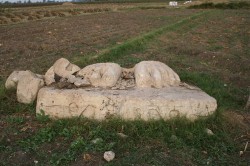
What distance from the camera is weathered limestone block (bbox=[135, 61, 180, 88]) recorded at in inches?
240

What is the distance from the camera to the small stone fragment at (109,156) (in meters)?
4.59

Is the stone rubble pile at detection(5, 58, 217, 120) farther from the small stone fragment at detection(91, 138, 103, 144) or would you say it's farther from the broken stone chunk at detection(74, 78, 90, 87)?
the small stone fragment at detection(91, 138, 103, 144)

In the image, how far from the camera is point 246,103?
667 cm

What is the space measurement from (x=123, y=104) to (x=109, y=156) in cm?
118

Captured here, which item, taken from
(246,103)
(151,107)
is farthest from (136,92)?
(246,103)

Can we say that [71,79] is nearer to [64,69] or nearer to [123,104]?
[64,69]

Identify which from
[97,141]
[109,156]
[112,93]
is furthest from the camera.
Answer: [112,93]

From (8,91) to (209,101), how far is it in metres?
3.99

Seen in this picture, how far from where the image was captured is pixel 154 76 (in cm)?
617

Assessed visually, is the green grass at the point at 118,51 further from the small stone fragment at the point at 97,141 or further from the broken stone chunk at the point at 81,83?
the small stone fragment at the point at 97,141

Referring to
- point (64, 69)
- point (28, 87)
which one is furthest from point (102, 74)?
point (28, 87)

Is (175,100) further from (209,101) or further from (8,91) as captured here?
(8,91)

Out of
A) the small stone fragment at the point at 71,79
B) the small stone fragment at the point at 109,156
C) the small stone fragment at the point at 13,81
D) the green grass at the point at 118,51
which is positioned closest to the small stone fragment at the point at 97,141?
the small stone fragment at the point at 109,156

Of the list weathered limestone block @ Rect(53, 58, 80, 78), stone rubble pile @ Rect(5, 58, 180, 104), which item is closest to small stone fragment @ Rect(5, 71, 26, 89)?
stone rubble pile @ Rect(5, 58, 180, 104)
